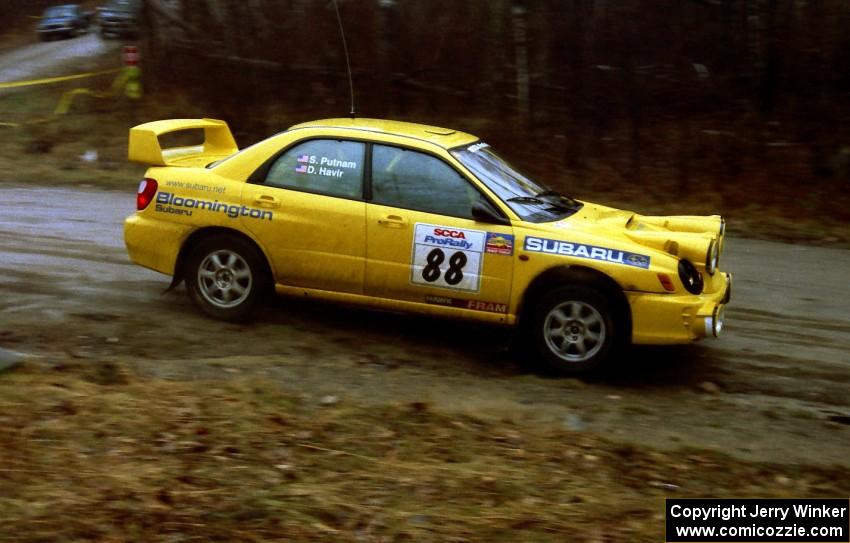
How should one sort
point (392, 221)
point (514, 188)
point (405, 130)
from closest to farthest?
point (392, 221), point (514, 188), point (405, 130)

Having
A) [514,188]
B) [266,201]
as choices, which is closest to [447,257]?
[514,188]

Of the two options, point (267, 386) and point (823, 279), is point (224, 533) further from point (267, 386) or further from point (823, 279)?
point (823, 279)

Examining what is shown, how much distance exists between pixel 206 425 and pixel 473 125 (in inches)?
524

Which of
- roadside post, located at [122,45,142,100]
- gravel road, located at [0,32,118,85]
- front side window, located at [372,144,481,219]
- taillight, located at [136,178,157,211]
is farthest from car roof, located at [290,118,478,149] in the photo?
gravel road, located at [0,32,118,85]

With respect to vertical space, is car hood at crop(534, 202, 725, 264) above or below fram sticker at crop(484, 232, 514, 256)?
above

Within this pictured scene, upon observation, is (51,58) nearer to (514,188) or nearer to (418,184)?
(418,184)

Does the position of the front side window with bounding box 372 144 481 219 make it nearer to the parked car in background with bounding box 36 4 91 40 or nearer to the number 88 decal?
the number 88 decal

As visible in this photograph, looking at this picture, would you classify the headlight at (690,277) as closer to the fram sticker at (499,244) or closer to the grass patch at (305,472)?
the fram sticker at (499,244)

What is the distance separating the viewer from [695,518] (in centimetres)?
475

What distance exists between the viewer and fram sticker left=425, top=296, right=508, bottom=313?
7344 mm

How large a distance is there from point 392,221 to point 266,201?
1.06m

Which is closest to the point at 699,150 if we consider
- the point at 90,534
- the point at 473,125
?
the point at 473,125

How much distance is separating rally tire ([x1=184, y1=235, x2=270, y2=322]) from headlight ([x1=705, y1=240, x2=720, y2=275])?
336 cm

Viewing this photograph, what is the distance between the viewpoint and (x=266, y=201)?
7.86m
